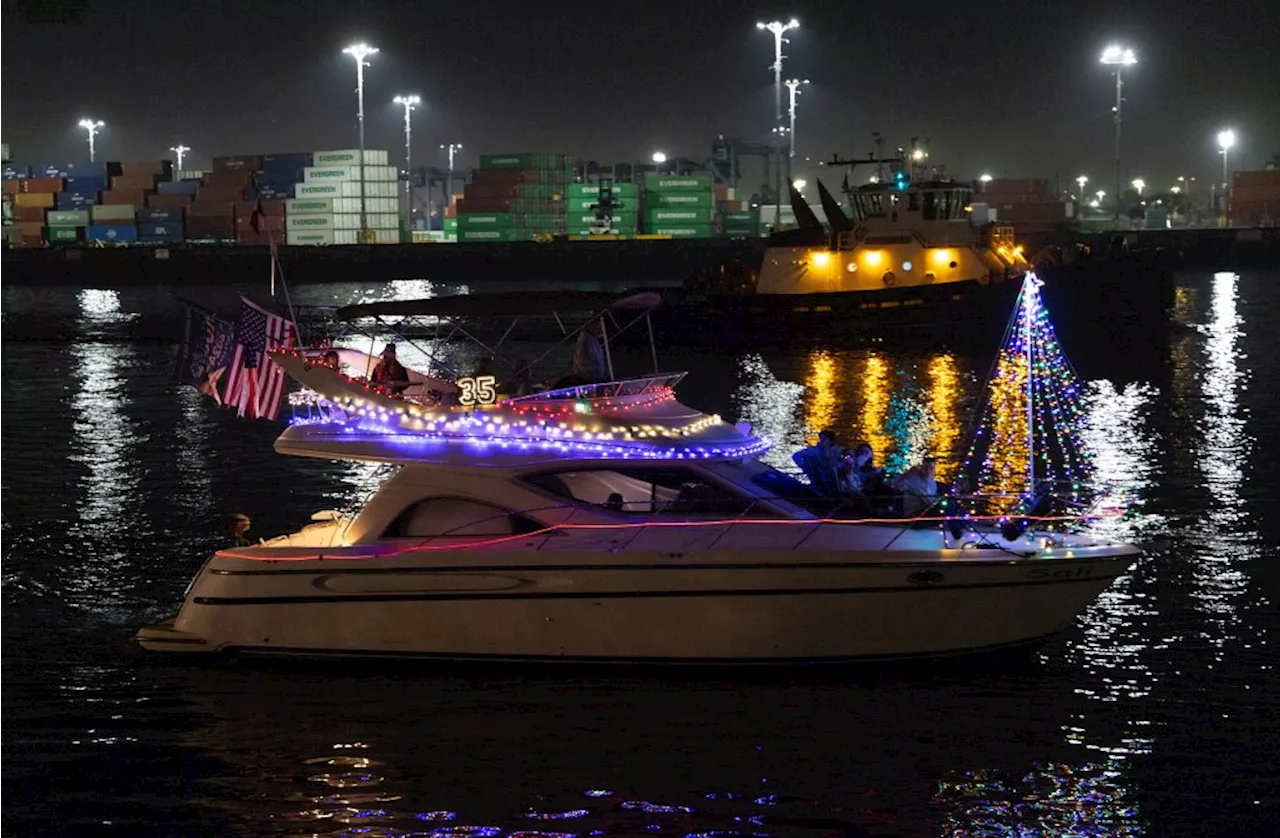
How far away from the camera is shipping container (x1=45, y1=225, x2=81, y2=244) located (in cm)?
15238

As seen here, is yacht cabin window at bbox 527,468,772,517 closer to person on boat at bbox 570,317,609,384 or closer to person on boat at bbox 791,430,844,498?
person on boat at bbox 791,430,844,498

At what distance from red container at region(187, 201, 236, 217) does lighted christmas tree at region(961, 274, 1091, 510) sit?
4289 inches

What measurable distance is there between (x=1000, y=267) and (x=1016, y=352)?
16.7ft

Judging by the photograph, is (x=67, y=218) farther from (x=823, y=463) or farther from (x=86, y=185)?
(x=823, y=463)

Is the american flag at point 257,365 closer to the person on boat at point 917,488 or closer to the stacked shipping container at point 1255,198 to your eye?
the person on boat at point 917,488

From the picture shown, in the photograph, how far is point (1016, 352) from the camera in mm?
46844

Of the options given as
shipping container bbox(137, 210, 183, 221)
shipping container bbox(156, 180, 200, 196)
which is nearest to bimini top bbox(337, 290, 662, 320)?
shipping container bbox(137, 210, 183, 221)

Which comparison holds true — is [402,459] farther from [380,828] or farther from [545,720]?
[380,828]

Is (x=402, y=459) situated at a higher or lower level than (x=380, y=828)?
higher

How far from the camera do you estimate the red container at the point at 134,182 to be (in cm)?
15225

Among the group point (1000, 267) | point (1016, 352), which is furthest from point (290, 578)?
point (1000, 267)

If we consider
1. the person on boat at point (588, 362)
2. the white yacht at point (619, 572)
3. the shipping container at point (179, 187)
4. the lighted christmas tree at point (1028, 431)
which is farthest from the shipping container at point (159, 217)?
the white yacht at point (619, 572)

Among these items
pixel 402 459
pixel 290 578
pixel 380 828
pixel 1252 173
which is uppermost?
pixel 1252 173

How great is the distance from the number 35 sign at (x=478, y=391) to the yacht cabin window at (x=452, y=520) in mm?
1196
